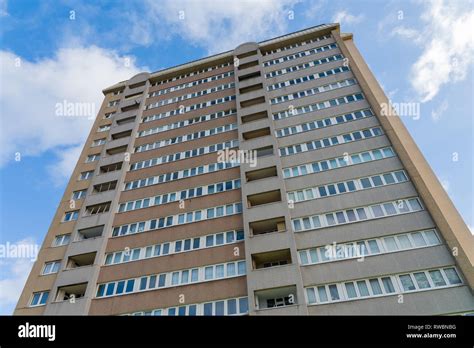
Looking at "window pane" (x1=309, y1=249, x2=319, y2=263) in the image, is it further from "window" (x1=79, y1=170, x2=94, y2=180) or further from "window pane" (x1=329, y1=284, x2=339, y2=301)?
"window" (x1=79, y1=170, x2=94, y2=180)

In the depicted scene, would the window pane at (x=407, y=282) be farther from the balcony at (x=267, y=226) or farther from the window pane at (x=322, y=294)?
the balcony at (x=267, y=226)

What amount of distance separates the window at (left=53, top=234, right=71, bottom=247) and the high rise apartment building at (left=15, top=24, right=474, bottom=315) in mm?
121

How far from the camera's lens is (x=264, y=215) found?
26453mm

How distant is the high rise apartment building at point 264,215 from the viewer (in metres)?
21.3

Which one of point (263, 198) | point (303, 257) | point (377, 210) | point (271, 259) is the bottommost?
point (303, 257)

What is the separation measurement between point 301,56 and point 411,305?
3516 centimetres

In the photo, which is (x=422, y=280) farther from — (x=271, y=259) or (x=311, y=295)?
(x=271, y=259)

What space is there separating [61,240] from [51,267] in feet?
9.82

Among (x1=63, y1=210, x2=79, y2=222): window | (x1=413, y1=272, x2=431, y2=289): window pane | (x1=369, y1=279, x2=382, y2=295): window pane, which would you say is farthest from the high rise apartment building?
(x1=413, y1=272, x2=431, y2=289): window pane

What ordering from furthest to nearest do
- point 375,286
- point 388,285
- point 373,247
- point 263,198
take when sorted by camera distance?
1. point 263,198
2. point 373,247
3. point 375,286
4. point 388,285

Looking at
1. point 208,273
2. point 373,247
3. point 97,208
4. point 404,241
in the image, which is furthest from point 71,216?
point 404,241
